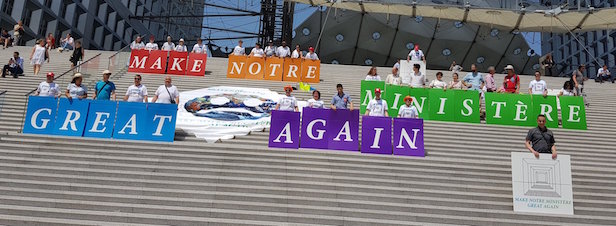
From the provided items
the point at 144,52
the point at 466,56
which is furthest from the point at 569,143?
the point at 466,56

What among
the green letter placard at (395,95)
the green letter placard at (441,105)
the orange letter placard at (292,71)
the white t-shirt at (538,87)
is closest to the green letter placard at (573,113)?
the white t-shirt at (538,87)

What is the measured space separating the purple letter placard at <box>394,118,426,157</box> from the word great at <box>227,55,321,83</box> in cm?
814

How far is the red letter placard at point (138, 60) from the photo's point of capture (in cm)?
1848

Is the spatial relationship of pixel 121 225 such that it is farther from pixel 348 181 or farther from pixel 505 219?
pixel 505 219

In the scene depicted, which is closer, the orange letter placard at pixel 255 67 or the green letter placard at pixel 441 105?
the green letter placard at pixel 441 105

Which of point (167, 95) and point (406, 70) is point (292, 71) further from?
point (167, 95)

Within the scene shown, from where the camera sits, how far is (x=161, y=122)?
11.0m

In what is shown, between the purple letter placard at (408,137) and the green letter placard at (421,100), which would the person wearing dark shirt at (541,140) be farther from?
the green letter placard at (421,100)

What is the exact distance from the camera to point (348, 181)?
948 centimetres

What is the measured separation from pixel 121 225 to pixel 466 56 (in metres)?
38.6

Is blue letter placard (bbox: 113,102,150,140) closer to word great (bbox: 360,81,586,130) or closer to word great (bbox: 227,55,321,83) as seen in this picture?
word great (bbox: 360,81,586,130)

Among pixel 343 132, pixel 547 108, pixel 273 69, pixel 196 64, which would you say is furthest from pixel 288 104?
pixel 196 64

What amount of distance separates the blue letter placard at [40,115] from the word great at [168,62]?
7.50 metres

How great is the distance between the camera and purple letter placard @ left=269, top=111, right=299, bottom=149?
10914 millimetres
